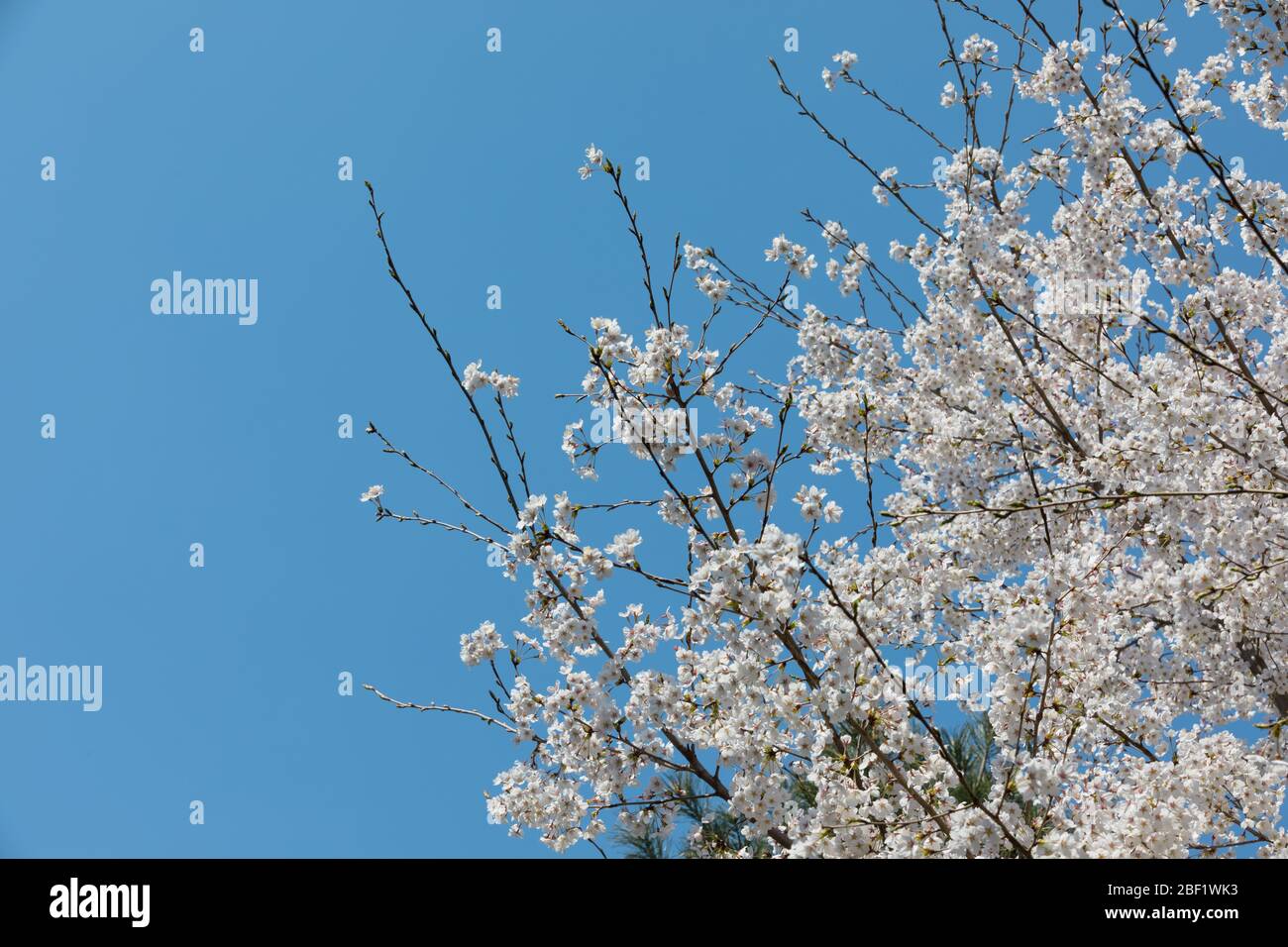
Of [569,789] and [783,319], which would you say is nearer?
[569,789]

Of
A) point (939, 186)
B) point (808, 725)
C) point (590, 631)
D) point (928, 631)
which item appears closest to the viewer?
point (808, 725)

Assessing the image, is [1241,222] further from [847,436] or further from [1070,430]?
[847,436]

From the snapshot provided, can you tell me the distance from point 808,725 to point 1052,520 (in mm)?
2776

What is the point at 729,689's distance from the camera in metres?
2.83

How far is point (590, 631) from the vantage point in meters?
3.18
